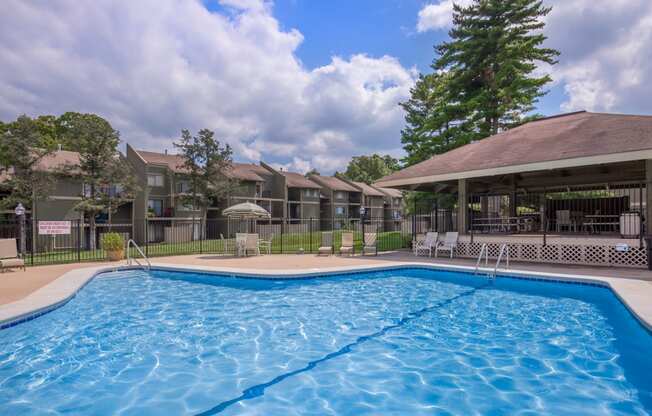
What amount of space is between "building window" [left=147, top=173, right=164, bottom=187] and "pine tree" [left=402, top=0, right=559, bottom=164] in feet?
76.8

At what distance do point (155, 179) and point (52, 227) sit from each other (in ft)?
71.7

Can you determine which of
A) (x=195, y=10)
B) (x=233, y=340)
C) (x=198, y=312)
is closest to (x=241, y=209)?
(x=195, y=10)

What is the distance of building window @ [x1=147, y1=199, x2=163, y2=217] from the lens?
33.6 m

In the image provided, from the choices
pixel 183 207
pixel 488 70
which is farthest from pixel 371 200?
pixel 488 70

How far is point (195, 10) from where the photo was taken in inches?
485

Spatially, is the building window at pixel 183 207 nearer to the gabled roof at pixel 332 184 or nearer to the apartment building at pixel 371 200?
Result: the gabled roof at pixel 332 184

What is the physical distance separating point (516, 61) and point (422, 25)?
19.0ft

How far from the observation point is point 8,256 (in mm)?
11773

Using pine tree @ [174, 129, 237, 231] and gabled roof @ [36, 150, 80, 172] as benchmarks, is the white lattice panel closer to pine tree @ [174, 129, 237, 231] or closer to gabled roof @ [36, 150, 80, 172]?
pine tree @ [174, 129, 237, 231]

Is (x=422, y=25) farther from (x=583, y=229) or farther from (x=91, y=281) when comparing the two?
(x=91, y=281)

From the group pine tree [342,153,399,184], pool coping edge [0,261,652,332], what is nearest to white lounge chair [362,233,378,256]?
pool coping edge [0,261,652,332]

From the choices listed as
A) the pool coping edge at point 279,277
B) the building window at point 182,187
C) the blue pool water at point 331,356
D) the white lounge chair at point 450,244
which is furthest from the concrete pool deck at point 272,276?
the building window at point 182,187

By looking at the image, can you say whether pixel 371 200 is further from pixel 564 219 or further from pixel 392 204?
pixel 564 219

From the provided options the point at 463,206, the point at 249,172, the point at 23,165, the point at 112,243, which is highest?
the point at 249,172
